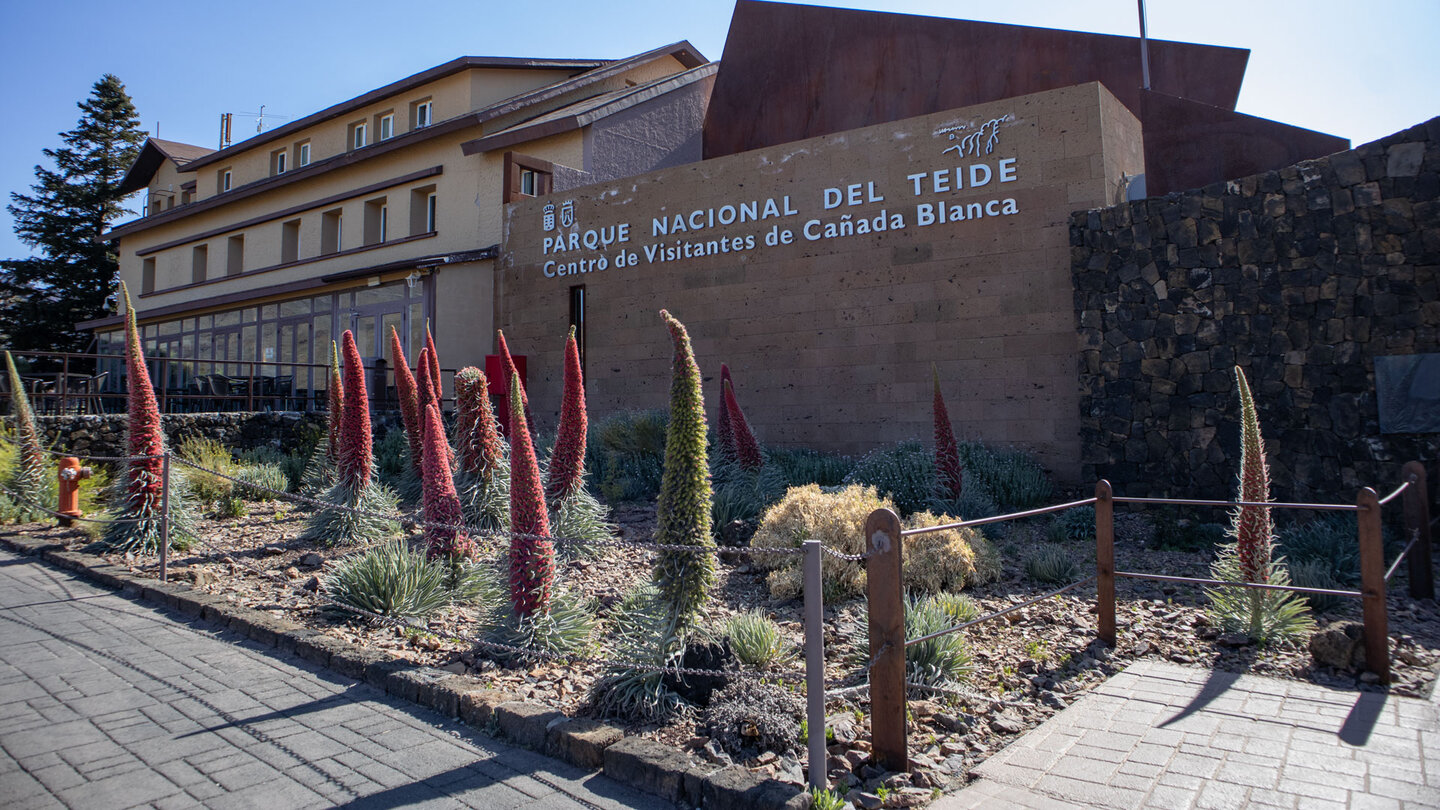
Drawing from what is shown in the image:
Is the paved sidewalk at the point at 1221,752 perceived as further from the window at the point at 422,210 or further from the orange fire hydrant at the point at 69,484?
the window at the point at 422,210

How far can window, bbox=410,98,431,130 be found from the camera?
21.1 meters

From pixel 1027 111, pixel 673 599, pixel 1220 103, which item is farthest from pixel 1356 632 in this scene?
pixel 1220 103

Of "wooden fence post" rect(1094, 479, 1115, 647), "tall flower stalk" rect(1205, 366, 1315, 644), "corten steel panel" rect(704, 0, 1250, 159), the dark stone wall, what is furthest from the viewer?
"corten steel panel" rect(704, 0, 1250, 159)

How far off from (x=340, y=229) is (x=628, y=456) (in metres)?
13.4

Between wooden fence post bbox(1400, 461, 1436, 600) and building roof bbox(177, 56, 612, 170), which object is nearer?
wooden fence post bbox(1400, 461, 1436, 600)

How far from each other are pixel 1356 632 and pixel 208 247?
27.0 meters

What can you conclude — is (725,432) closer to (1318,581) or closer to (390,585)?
(390,585)

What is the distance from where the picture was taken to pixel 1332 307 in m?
8.28

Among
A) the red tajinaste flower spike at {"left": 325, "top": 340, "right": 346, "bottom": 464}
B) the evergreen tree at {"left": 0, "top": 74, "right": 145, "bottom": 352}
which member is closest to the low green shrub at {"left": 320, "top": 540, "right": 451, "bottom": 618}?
the red tajinaste flower spike at {"left": 325, "top": 340, "right": 346, "bottom": 464}

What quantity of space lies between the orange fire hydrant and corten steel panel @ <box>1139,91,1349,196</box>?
13.2 m

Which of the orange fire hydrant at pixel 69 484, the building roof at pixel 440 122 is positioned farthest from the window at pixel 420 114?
the orange fire hydrant at pixel 69 484

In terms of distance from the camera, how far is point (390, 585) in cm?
566

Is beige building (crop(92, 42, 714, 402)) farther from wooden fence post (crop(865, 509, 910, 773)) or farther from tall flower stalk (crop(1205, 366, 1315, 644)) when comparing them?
wooden fence post (crop(865, 509, 910, 773))

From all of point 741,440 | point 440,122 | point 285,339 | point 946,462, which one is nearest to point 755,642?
point 946,462
